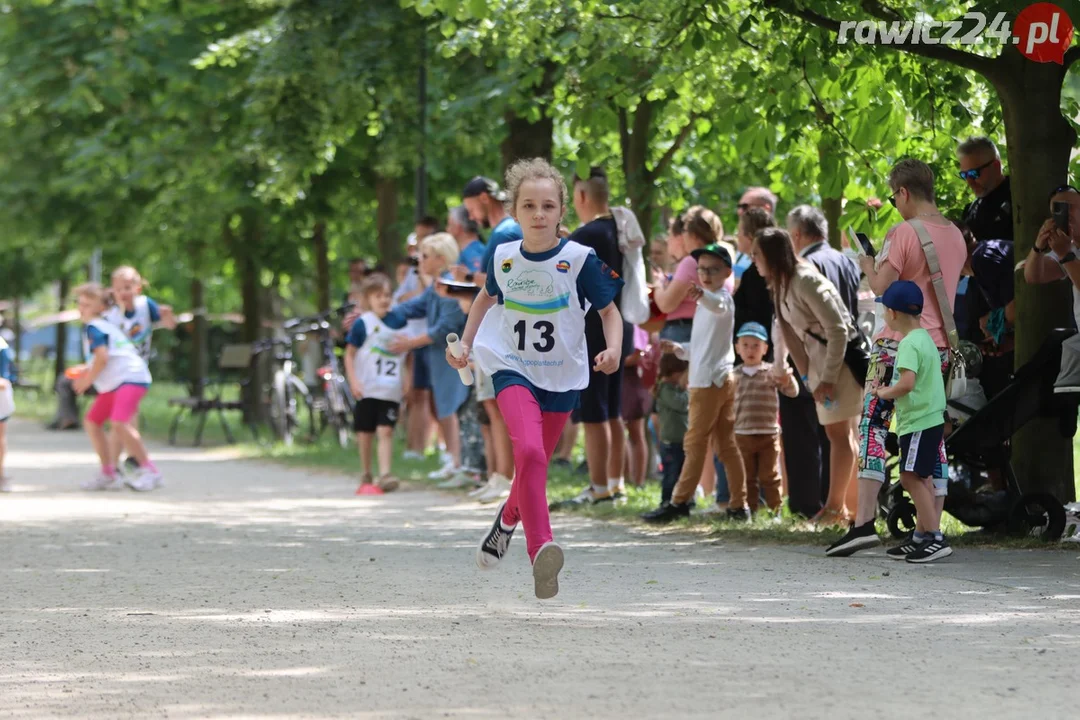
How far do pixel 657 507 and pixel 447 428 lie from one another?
4515 millimetres

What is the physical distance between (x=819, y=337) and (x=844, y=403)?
0.42 meters

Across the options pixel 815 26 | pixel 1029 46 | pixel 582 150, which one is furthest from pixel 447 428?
pixel 1029 46

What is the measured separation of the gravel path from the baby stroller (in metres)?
0.50

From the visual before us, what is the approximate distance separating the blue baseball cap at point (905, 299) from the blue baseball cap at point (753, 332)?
1991 millimetres

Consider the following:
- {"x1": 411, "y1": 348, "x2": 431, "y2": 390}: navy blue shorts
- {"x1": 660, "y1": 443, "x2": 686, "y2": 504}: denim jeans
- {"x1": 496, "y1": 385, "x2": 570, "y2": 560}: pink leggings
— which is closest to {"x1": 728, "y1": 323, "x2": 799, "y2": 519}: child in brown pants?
{"x1": 660, "y1": 443, "x2": 686, "y2": 504}: denim jeans

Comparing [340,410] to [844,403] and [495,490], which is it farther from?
[844,403]

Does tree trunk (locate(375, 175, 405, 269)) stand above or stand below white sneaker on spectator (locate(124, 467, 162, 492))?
above

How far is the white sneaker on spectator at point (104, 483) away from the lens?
1571cm

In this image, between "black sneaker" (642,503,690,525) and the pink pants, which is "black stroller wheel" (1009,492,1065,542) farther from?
the pink pants

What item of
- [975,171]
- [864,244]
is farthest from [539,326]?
[975,171]

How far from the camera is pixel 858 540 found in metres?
8.95

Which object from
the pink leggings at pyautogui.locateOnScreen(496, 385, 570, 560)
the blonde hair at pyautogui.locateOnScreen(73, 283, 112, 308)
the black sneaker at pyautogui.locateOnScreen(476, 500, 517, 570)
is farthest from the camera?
the blonde hair at pyautogui.locateOnScreen(73, 283, 112, 308)

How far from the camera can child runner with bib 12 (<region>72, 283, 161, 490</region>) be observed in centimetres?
1558

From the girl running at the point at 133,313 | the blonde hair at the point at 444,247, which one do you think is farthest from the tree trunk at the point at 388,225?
the blonde hair at the point at 444,247
